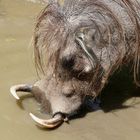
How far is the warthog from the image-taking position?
409 centimetres

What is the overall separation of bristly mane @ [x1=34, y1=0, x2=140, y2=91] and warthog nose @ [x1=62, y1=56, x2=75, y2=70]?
6 centimetres

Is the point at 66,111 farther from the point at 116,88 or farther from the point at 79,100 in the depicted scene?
the point at 116,88

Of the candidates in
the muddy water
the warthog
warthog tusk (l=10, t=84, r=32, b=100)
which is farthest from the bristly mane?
the muddy water

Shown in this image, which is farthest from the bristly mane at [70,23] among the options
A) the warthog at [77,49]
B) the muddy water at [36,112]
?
the muddy water at [36,112]

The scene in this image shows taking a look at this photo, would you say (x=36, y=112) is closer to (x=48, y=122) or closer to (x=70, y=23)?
(x=48, y=122)

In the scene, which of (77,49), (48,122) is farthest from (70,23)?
(48,122)

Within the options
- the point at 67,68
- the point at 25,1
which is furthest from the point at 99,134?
the point at 25,1

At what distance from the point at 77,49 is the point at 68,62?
0.42 ft

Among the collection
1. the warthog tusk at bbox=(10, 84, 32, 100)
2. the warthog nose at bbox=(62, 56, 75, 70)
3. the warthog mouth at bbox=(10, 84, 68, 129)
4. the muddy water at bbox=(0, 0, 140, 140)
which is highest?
the warthog nose at bbox=(62, 56, 75, 70)

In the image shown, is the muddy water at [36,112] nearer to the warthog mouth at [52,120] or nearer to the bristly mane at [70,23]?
the warthog mouth at [52,120]

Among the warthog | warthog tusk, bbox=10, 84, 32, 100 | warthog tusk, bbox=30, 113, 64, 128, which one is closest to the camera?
warthog tusk, bbox=30, 113, 64, 128

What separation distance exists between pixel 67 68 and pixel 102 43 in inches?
14.4

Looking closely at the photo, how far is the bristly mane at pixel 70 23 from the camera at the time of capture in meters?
4.12

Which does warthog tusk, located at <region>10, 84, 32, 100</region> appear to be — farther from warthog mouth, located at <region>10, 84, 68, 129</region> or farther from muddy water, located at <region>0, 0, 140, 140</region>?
warthog mouth, located at <region>10, 84, 68, 129</region>
